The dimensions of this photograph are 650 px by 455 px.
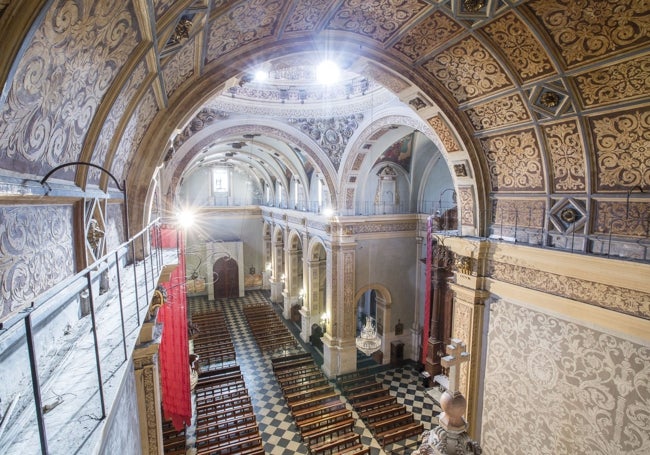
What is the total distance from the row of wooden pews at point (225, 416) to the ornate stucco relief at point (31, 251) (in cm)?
753

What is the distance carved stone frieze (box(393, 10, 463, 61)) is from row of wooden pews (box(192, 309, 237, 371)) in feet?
36.6

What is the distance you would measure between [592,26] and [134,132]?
4765 millimetres

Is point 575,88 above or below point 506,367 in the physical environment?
above

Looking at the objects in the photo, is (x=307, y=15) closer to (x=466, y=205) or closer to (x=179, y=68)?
(x=179, y=68)

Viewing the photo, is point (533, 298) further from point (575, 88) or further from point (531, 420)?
point (575, 88)

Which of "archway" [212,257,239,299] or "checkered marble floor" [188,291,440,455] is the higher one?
"archway" [212,257,239,299]

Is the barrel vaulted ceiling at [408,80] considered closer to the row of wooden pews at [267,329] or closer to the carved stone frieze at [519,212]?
the carved stone frieze at [519,212]

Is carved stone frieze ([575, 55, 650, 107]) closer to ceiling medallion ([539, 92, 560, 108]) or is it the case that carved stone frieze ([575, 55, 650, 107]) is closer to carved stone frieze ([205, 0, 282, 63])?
ceiling medallion ([539, 92, 560, 108])

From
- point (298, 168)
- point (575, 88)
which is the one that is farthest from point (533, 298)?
point (298, 168)

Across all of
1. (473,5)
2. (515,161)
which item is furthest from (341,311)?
(473,5)

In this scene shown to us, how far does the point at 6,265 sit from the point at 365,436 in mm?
9806

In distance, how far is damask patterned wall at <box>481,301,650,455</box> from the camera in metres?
4.03

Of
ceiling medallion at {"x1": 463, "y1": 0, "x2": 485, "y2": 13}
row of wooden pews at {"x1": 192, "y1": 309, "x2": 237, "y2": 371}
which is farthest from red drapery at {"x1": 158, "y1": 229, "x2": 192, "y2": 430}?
ceiling medallion at {"x1": 463, "y1": 0, "x2": 485, "y2": 13}

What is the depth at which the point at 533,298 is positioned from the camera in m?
5.03
